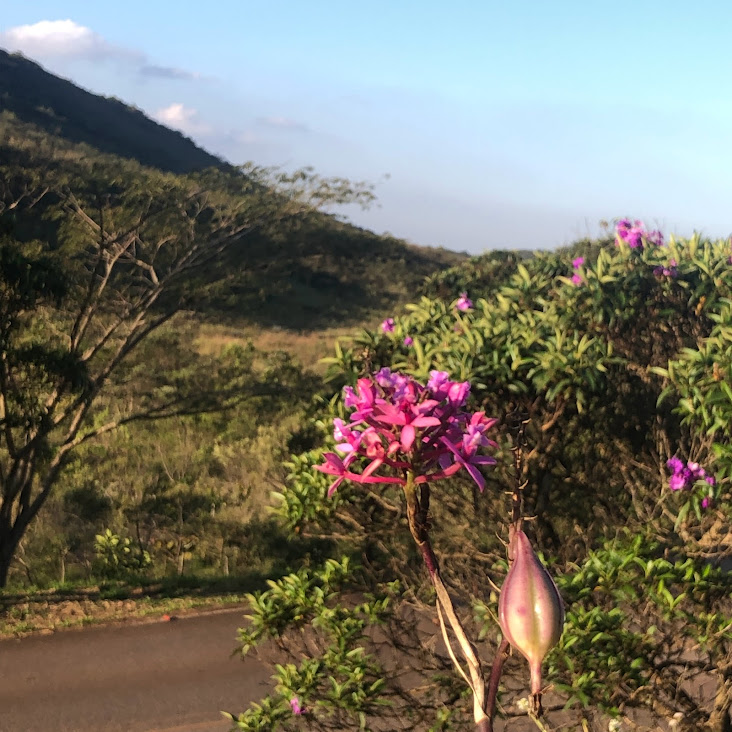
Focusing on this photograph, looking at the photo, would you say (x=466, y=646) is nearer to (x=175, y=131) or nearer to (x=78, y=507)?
(x=78, y=507)

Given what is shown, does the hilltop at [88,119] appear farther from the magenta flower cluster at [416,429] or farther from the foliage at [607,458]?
the magenta flower cluster at [416,429]

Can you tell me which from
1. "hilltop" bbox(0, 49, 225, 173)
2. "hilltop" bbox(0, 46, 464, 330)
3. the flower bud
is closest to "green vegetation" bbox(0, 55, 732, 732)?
the flower bud

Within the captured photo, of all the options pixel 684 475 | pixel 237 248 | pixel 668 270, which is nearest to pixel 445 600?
pixel 684 475

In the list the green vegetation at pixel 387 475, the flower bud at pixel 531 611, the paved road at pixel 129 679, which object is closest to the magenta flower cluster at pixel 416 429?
the green vegetation at pixel 387 475

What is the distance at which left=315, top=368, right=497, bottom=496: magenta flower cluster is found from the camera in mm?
1074

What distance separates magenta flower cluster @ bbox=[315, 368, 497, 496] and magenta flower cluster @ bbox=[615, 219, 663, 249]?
4.53 metres

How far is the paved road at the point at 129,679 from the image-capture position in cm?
612

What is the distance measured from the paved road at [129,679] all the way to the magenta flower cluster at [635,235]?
182 inches

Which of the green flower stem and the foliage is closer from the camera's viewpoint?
the green flower stem

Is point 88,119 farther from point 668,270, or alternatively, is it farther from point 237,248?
point 668,270

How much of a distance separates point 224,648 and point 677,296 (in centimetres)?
554

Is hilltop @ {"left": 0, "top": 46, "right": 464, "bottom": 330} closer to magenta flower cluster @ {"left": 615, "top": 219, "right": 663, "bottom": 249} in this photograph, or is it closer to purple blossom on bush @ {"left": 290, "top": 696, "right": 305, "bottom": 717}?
magenta flower cluster @ {"left": 615, "top": 219, "right": 663, "bottom": 249}

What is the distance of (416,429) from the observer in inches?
43.6

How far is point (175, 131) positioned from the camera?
74.4 meters
